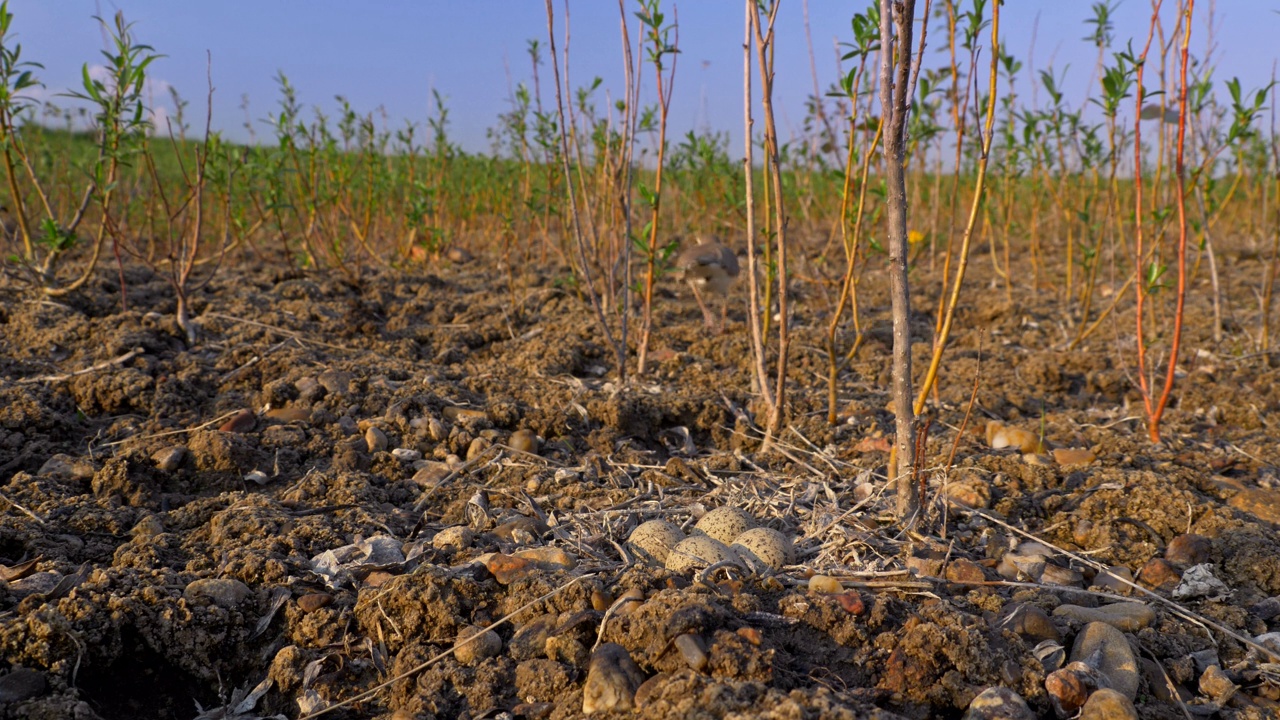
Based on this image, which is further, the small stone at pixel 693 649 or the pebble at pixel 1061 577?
the pebble at pixel 1061 577

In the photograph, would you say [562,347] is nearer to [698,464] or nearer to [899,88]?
[698,464]

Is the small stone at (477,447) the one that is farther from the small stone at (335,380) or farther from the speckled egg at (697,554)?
the speckled egg at (697,554)

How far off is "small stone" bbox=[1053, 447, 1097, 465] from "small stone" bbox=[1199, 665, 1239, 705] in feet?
3.72

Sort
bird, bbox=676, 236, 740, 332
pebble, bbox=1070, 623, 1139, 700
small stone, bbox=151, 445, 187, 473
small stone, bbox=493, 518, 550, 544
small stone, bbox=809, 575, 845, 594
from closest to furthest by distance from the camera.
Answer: pebble, bbox=1070, 623, 1139, 700
small stone, bbox=809, 575, 845, 594
small stone, bbox=493, 518, 550, 544
small stone, bbox=151, 445, 187, 473
bird, bbox=676, 236, 740, 332

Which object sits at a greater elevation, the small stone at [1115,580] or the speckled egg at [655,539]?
the speckled egg at [655,539]

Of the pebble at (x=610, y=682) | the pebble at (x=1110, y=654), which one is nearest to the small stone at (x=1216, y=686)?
the pebble at (x=1110, y=654)

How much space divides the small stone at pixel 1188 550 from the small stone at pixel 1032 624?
62 cm

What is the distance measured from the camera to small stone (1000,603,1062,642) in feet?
5.44

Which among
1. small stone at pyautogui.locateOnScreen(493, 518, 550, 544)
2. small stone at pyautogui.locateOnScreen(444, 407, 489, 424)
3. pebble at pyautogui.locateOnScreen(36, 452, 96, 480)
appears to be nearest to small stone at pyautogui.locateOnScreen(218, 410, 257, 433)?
pebble at pyautogui.locateOnScreen(36, 452, 96, 480)

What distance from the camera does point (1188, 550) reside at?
2.07 m

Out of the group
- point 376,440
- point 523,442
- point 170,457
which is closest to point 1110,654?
point 523,442

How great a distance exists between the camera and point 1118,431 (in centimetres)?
309

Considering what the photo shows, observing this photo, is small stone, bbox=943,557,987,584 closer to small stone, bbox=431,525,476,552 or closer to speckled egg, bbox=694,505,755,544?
speckled egg, bbox=694,505,755,544

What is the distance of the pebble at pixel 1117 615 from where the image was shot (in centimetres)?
172
